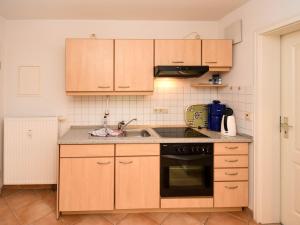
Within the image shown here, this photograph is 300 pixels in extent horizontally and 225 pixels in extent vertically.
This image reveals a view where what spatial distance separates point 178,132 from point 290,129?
122 cm

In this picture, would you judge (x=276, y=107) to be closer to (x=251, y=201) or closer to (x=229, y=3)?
(x=251, y=201)

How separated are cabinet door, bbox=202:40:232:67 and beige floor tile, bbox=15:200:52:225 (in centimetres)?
254

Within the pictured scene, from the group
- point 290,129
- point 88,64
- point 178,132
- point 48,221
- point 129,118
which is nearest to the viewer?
point 290,129

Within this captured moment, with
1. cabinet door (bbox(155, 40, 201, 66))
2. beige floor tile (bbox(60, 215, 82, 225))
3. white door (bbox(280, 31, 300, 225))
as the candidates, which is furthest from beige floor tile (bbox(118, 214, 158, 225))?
cabinet door (bbox(155, 40, 201, 66))

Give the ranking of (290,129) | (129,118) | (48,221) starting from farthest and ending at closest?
(129,118), (48,221), (290,129)

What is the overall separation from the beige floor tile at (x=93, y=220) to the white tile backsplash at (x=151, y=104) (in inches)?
47.8

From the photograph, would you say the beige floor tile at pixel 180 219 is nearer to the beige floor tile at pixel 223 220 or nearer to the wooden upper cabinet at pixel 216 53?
the beige floor tile at pixel 223 220

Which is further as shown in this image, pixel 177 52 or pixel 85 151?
pixel 177 52

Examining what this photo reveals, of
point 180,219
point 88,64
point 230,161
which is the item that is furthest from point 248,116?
point 88,64

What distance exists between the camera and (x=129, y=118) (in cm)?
344

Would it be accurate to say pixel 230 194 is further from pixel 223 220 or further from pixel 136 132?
pixel 136 132

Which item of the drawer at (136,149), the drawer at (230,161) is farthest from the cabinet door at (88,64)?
the drawer at (230,161)

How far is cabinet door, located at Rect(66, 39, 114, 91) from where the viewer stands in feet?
9.63

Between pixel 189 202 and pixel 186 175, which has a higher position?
pixel 186 175
